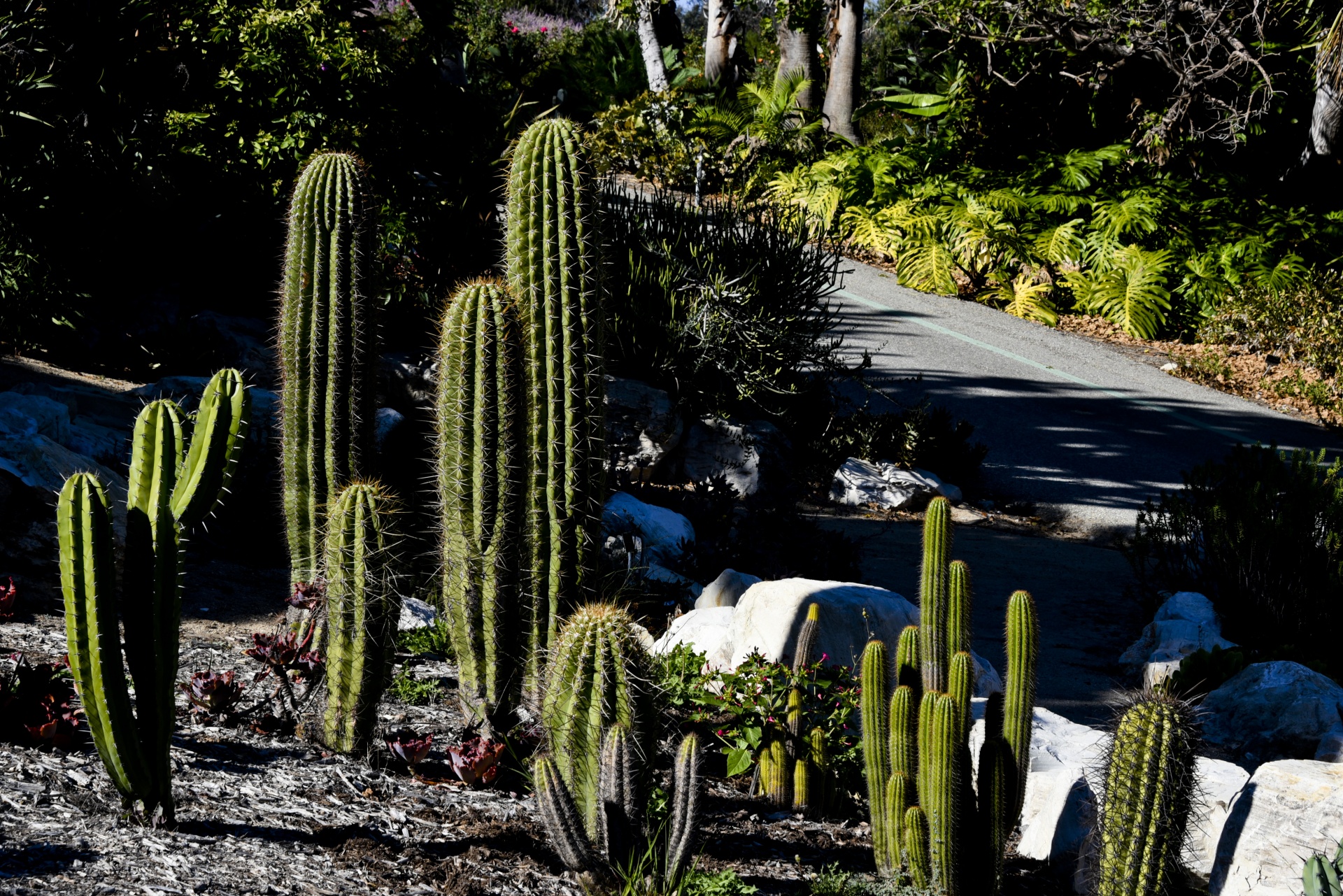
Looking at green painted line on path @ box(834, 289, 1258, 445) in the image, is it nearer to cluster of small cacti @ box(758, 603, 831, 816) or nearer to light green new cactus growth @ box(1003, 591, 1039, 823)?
cluster of small cacti @ box(758, 603, 831, 816)

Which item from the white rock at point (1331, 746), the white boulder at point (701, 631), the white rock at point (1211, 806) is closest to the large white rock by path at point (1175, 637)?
the white rock at point (1331, 746)

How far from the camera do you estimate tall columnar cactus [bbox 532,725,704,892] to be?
2545mm

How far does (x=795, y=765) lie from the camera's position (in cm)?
363

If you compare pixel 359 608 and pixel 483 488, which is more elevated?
pixel 483 488

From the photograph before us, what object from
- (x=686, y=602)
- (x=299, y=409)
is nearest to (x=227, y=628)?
(x=299, y=409)

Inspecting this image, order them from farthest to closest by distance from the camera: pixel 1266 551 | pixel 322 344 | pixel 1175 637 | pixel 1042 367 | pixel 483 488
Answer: pixel 1042 367, pixel 1266 551, pixel 1175 637, pixel 322 344, pixel 483 488

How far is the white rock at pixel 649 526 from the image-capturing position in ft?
20.2

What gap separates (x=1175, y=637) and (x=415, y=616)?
11.9 feet

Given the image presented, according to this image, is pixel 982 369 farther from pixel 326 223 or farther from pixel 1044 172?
pixel 326 223

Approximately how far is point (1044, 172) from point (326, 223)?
536 inches

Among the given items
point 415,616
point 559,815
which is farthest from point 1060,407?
point 559,815

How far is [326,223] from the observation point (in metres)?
3.87

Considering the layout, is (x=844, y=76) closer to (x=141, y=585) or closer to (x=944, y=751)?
(x=944, y=751)

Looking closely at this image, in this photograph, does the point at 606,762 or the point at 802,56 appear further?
the point at 802,56
